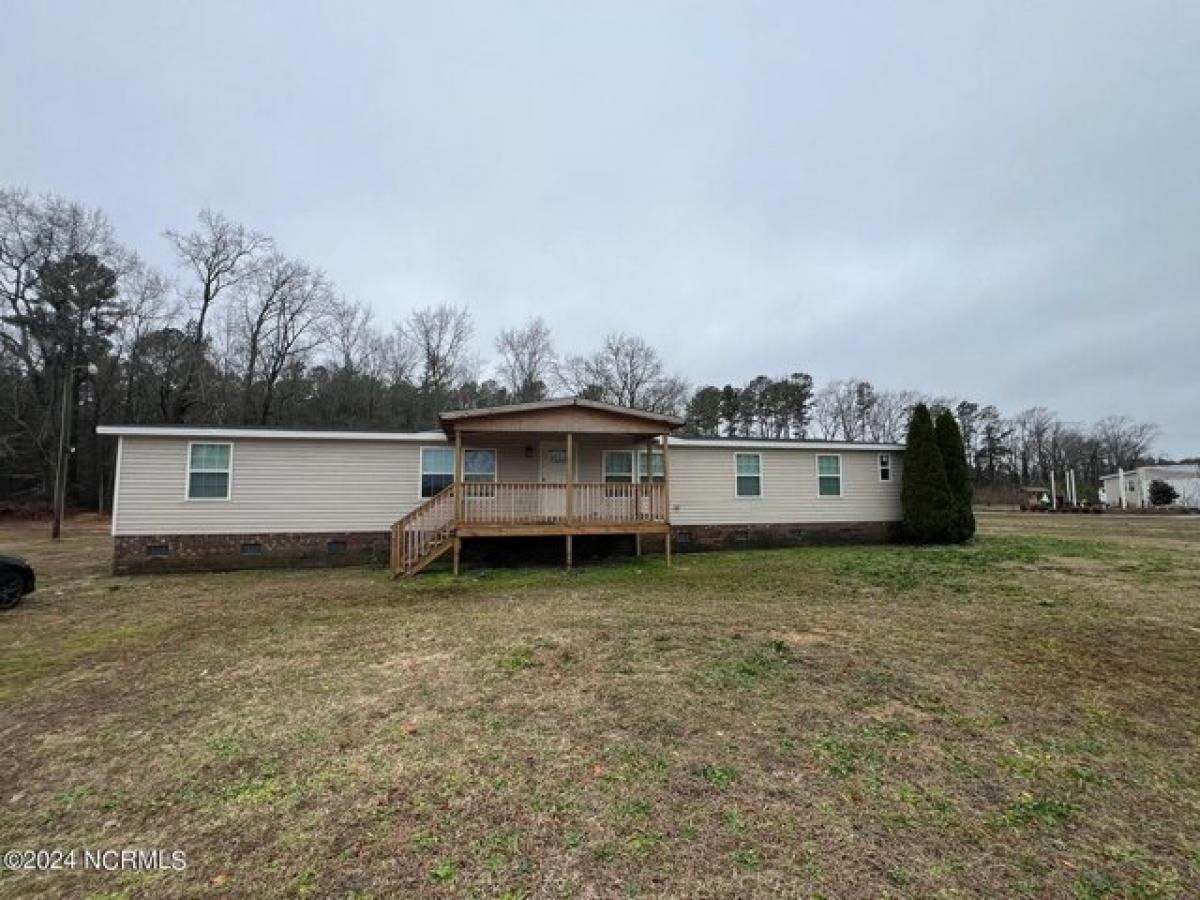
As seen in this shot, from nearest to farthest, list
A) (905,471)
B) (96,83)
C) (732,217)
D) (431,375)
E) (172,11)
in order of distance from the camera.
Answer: (172,11) < (96,83) < (905,471) < (732,217) < (431,375)

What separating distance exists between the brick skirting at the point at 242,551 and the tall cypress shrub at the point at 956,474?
14.4m

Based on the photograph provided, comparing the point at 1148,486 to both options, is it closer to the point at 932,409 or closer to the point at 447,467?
the point at 932,409

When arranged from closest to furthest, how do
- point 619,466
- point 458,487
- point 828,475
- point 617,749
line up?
1. point 617,749
2. point 458,487
3. point 619,466
4. point 828,475

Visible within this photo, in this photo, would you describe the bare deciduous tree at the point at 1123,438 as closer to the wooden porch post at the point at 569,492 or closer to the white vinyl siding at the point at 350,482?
the white vinyl siding at the point at 350,482

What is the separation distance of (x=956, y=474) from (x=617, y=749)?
592 inches

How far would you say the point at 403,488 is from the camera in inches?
→ 494

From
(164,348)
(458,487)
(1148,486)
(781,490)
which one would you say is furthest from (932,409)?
(164,348)

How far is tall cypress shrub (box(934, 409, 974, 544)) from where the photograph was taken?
14.6m

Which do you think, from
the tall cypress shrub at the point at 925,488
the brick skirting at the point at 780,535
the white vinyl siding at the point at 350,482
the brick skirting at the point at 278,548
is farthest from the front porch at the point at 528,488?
the tall cypress shrub at the point at 925,488

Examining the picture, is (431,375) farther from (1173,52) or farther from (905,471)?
(1173,52)

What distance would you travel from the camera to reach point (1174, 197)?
1911cm

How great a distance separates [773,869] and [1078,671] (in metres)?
4.35

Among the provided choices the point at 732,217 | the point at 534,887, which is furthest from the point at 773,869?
the point at 732,217

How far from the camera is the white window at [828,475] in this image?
15.1 metres
